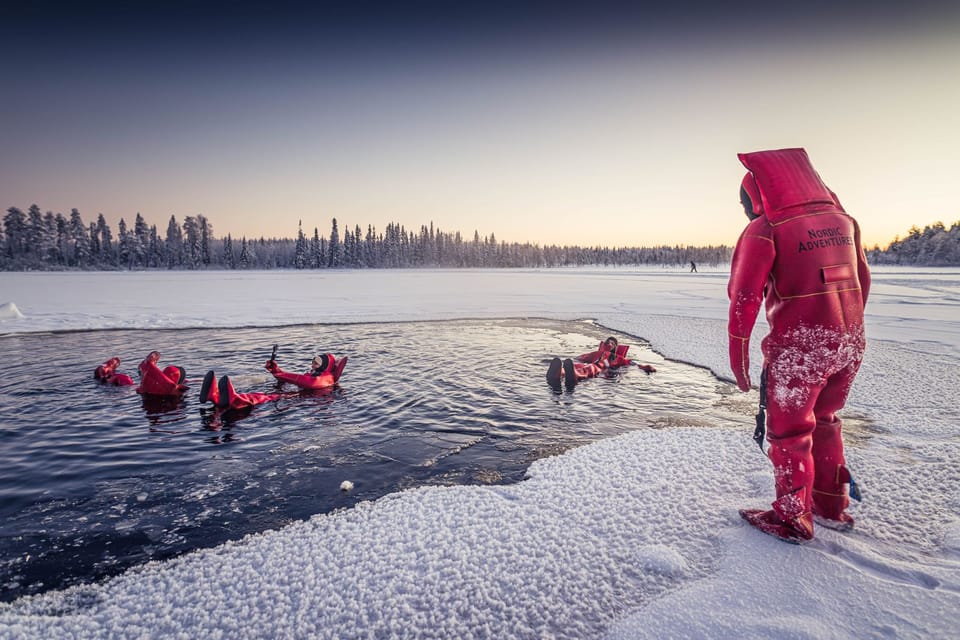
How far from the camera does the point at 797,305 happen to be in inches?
99.6

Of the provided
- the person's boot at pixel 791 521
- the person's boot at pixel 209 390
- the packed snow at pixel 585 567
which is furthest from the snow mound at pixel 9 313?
the person's boot at pixel 791 521

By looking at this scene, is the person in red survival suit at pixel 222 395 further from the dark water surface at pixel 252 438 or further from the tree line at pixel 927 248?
the tree line at pixel 927 248

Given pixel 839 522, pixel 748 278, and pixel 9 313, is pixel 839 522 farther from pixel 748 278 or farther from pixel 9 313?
pixel 9 313

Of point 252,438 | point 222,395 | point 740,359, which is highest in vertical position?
point 740,359

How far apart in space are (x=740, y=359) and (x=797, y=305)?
0.44 meters

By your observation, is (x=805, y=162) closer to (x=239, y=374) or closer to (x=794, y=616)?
(x=794, y=616)

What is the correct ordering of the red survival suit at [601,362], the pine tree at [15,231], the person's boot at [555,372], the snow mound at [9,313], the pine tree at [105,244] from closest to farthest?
the person's boot at [555,372] < the red survival suit at [601,362] < the snow mound at [9,313] < the pine tree at [15,231] < the pine tree at [105,244]

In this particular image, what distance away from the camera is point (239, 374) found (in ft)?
24.9

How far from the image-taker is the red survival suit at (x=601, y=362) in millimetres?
7211

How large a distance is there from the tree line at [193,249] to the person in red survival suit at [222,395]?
8813 cm

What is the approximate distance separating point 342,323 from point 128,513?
10312 mm

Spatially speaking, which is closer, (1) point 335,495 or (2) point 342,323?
(1) point 335,495

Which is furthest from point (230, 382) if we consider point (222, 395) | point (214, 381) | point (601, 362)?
point (601, 362)

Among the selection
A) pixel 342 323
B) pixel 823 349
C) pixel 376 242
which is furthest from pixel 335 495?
pixel 376 242
